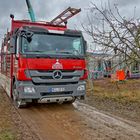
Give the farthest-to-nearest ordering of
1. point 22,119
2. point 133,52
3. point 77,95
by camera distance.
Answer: point 77,95 < point 133,52 < point 22,119

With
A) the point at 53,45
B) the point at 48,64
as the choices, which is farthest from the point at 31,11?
the point at 48,64

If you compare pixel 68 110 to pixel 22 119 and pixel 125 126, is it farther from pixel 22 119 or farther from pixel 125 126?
pixel 125 126

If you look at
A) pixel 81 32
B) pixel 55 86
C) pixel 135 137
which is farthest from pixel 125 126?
pixel 81 32

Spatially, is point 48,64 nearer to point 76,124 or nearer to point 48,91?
point 48,91

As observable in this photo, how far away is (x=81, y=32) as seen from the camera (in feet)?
32.4

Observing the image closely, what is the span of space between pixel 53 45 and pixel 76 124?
122 inches

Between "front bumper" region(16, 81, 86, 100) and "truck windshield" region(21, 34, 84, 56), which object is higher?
"truck windshield" region(21, 34, 84, 56)

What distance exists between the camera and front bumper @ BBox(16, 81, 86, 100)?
8.71 metres

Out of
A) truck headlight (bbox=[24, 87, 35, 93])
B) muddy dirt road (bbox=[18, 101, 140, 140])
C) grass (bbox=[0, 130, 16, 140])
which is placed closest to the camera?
grass (bbox=[0, 130, 16, 140])

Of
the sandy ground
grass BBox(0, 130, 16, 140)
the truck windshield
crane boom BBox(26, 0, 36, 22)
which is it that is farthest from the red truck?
crane boom BBox(26, 0, 36, 22)

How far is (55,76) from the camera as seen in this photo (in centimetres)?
899

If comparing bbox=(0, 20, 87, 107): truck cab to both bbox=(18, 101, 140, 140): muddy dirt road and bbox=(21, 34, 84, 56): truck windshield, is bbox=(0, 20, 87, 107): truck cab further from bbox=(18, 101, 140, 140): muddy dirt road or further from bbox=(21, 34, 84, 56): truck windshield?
bbox=(18, 101, 140, 140): muddy dirt road

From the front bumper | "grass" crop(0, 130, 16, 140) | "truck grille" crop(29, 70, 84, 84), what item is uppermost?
"truck grille" crop(29, 70, 84, 84)

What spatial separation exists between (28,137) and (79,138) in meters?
1.18
